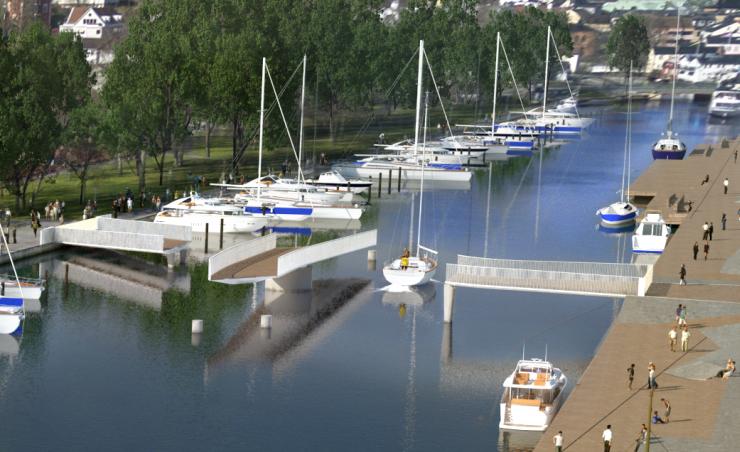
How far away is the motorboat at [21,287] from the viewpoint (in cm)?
8966

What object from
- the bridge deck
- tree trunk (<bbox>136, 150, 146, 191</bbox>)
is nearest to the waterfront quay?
the bridge deck

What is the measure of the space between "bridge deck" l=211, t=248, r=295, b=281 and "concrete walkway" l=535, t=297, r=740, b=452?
74.8 feet

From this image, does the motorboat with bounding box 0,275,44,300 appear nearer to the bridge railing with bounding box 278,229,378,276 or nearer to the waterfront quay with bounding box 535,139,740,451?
the bridge railing with bounding box 278,229,378,276

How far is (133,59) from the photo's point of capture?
145m

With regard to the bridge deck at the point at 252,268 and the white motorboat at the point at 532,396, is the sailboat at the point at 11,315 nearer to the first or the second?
the bridge deck at the point at 252,268

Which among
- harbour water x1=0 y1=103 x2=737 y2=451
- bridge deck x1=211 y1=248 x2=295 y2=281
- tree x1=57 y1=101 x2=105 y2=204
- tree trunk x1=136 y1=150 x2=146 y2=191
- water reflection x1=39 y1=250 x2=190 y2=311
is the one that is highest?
tree x1=57 y1=101 x2=105 y2=204

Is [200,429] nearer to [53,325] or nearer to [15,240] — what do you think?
[53,325]

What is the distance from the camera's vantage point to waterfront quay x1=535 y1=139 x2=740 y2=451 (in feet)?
214

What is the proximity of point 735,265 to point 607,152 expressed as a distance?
9127 cm

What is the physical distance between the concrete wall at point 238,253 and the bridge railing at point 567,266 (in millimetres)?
14228

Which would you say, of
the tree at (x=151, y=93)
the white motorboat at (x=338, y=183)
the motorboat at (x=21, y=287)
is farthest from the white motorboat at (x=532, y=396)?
the white motorboat at (x=338, y=183)

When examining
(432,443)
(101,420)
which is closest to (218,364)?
(101,420)

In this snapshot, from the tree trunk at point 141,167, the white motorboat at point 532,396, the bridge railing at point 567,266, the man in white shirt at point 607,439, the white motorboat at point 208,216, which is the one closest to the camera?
the man in white shirt at point 607,439

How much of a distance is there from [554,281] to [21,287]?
3089 cm
